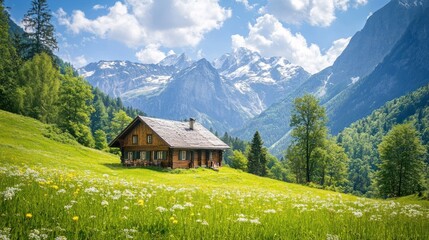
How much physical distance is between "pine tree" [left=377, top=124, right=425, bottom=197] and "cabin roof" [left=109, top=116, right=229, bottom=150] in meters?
37.7

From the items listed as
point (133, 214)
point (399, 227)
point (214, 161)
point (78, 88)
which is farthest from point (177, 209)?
point (78, 88)

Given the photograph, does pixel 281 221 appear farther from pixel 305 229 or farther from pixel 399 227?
pixel 399 227

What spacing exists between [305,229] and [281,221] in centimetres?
78

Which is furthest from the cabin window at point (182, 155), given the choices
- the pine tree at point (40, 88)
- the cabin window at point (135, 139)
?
the pine tree at point (40, 88)

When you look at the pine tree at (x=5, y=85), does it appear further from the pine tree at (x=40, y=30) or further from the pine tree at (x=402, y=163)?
the pine tree at (x=402, y=163)

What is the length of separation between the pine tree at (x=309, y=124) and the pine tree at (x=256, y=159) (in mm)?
42964

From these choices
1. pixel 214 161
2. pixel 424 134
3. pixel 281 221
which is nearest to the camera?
pixel 281 221

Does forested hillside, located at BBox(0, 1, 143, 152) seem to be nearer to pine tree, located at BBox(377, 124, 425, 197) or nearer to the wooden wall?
the wooden wall

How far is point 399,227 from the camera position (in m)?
9.78

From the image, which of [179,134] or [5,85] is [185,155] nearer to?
[179,134]

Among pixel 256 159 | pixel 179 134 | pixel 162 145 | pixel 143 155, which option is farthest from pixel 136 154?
pixel 256 159

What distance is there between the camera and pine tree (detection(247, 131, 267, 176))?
360 ft

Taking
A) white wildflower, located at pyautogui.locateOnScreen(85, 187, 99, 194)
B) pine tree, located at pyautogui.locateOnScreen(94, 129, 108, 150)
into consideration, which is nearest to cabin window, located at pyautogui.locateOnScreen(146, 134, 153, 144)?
white wildflower, located at pyautogui.locateOnScreen(85, 187, 99, 194)

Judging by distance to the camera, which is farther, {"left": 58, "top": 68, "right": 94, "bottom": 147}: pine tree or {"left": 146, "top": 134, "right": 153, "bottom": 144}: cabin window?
{"left": 58, "top": 68, "right": 94, "bottom": 147}: pine tree
